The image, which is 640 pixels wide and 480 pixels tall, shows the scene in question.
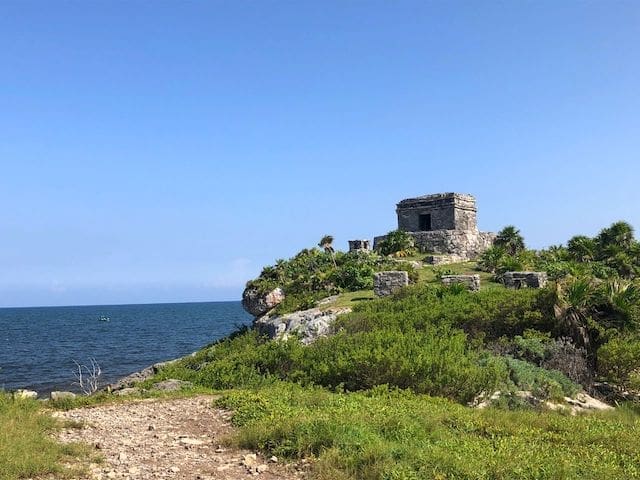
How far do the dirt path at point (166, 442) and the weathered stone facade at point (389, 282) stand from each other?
44.6ft

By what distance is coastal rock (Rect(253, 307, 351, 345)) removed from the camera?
1896cm

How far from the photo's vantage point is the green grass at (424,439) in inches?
243

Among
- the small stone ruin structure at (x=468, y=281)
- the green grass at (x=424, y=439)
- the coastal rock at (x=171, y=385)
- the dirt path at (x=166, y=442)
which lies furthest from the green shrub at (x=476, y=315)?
the dirt path at (x=166, y=442)

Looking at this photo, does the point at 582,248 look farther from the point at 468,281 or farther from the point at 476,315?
the point at 476,315

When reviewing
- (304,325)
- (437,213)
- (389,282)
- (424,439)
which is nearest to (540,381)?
(424,439)

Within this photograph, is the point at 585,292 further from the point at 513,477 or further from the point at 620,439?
the point at 513,477

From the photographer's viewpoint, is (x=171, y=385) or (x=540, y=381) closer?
(x=540, y=381)

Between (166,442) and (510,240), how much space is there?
32374 mm

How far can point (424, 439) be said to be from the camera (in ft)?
23.8

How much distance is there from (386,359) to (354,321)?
6.21 metres

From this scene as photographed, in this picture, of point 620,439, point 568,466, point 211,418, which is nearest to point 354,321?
point 211,418

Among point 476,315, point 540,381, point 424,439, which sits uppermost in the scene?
point 476,315

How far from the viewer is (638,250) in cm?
3019

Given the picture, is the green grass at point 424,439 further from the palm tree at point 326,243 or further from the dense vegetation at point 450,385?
the palm tree at point 326,243
